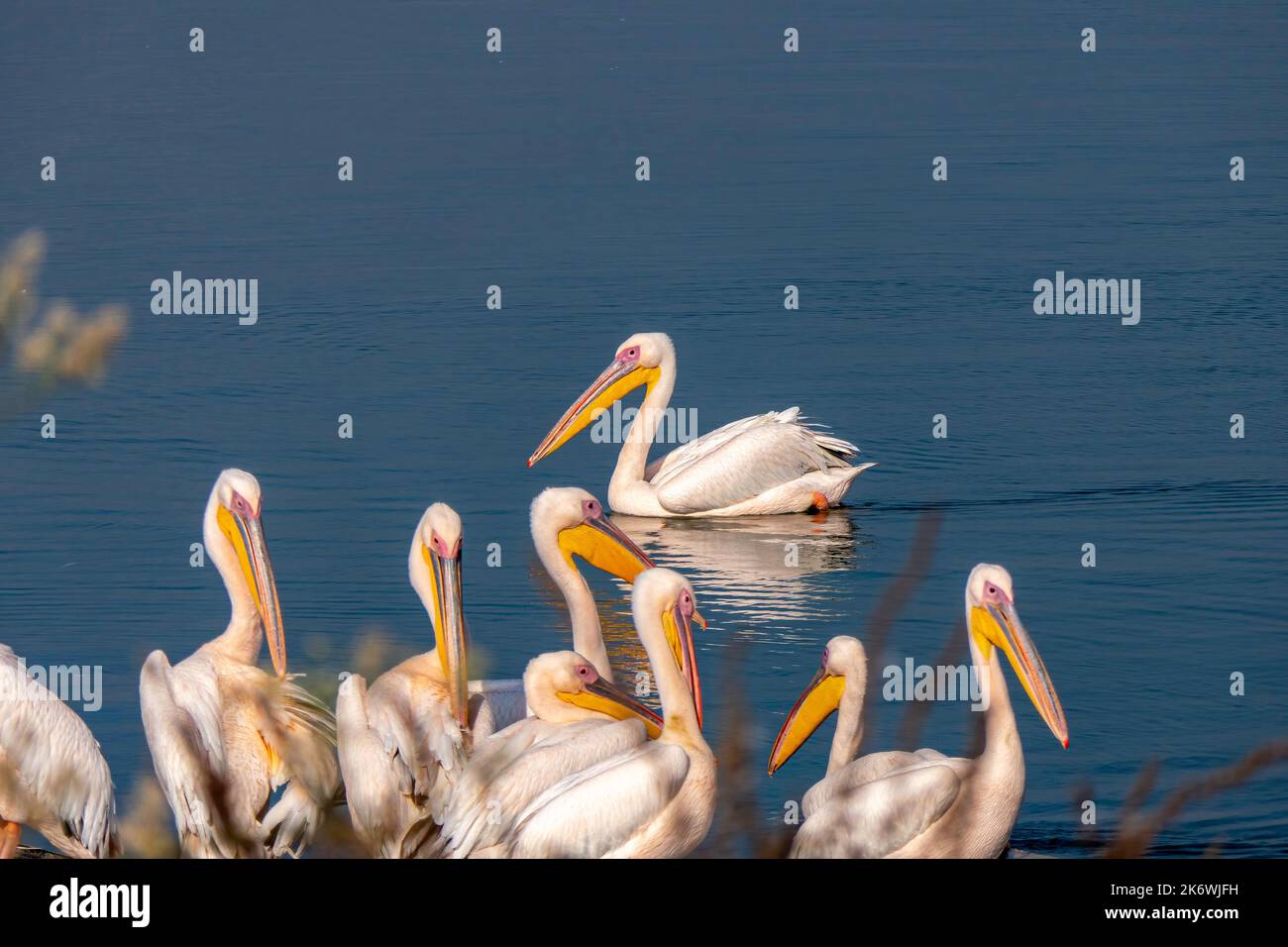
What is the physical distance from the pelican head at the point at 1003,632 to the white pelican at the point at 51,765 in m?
2.18

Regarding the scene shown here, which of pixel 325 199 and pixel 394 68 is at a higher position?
pixel 394 68

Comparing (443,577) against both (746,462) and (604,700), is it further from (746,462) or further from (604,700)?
(746,462)

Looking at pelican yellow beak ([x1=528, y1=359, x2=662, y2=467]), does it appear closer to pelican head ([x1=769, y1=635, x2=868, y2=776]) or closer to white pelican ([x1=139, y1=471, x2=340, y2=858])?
pelican head ([x1=769, y1=635, x2=868, y2=776])

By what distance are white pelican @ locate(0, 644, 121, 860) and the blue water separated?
0.65 metres

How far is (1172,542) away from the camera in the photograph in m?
8.56

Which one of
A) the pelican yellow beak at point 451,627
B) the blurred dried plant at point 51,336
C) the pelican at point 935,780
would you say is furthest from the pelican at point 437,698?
the blurred dried plant at point 51,336

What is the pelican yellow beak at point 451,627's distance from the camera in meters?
5.23

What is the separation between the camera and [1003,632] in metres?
5.46

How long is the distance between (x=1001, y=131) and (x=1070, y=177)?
2.09 metres

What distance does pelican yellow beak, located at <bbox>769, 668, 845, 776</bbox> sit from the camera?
→ 5.73 metres

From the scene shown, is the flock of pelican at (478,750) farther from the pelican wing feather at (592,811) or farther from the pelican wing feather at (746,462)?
the pelican wing feather at (746,462)

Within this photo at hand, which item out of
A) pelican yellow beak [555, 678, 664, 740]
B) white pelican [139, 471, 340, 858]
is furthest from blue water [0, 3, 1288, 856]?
pelican yellow beak [555, 678, 664, 740]
